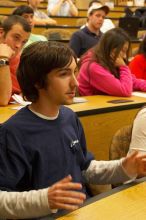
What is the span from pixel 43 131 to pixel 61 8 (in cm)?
648

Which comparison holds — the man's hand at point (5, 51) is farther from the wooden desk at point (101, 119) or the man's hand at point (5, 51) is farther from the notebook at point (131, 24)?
the notebook at point (131, 24)

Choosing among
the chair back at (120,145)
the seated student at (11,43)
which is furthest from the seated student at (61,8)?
the chair back at (120,145)

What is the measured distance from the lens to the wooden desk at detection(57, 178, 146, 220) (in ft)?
3.60

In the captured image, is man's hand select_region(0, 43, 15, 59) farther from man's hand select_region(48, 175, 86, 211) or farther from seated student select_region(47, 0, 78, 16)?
seated student select_region(47, 0, 78, 16)

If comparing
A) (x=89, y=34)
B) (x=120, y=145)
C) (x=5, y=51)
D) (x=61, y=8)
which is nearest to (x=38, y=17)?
(x=61, y=8)

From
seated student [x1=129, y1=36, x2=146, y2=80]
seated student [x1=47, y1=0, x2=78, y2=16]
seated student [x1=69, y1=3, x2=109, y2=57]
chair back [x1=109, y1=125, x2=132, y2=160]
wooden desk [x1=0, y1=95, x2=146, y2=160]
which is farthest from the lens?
seated student [x1=47, y1=0, x2=78, y2=16]

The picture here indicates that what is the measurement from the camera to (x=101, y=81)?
288 centimetres

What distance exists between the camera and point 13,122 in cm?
129

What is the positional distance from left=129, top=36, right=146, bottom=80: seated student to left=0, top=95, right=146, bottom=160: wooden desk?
29.8 inches

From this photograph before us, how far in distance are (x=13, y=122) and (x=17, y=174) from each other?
0.16 meters

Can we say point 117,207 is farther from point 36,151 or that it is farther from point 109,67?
point 109,67

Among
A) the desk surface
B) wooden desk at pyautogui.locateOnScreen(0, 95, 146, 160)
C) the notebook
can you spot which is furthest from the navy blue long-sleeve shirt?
the notebook

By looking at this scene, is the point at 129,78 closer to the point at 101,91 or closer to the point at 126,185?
the point at 101,91

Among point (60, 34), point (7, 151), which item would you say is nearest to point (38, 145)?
point (7, 151)
